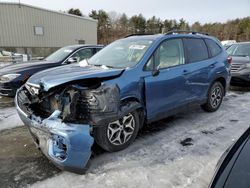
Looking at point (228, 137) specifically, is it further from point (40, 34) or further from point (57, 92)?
point (40, 34)

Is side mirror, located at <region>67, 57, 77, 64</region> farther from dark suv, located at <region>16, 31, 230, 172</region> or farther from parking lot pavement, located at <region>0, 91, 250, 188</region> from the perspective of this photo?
parking lot pavement, located at <region>0, 91, 250, 188</region>

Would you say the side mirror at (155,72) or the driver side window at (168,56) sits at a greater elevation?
the driver side window at (168,56)

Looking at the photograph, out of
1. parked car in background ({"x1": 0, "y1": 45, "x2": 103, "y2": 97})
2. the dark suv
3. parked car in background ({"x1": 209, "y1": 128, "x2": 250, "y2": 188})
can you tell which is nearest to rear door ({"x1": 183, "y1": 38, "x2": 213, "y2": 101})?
the dark suv

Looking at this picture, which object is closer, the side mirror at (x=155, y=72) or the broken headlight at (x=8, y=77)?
the side mirror at (x=155, y=72)

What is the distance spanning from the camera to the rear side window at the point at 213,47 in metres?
5.76

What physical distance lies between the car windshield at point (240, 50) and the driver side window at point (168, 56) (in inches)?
221

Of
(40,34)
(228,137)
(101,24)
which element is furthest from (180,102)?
(101,24)

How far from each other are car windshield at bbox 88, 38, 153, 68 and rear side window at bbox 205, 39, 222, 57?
1.90 metres

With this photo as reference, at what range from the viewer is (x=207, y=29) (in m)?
52.0

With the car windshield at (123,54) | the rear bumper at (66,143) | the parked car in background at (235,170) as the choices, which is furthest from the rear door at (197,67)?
the parked car in background at (235,170)

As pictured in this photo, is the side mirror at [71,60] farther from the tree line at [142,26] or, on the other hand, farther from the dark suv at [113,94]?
the tree line at [142,26]

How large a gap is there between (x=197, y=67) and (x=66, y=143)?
317 cm

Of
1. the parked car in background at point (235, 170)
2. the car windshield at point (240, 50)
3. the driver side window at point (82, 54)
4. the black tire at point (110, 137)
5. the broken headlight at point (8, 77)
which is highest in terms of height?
the car windshield at point (240, 50)

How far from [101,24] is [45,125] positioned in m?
42.7
